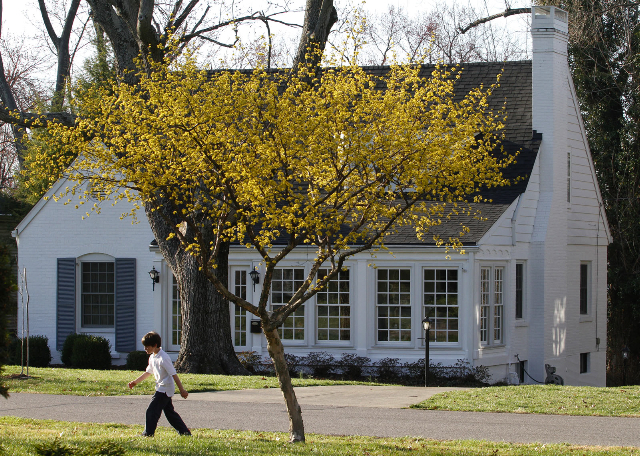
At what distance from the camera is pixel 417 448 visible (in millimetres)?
9461

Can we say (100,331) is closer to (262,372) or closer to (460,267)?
(262,372)

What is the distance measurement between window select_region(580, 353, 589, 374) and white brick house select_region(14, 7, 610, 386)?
6cm

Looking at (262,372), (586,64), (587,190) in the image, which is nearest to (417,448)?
(262,372)

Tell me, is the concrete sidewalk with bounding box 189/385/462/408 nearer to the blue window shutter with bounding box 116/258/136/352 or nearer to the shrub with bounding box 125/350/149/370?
the shrub with bounding box 125/350/149/370

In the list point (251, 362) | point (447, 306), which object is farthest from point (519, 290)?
point (251, 362)


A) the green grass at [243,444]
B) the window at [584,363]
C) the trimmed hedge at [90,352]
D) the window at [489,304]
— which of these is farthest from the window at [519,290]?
the green grass at [243,444]

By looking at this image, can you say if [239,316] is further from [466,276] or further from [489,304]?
[489,304]

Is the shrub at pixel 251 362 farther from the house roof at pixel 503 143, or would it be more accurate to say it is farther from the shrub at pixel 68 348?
the shrub at pixel 68 348

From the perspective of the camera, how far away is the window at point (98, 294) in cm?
2258

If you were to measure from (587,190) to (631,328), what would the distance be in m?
5.97

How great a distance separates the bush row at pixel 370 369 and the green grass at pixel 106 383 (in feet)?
7.81

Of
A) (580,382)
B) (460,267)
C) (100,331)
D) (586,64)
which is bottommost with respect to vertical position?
(580,382)

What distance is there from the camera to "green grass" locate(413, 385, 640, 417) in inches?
523

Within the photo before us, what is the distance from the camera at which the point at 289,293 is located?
20.6 metres
